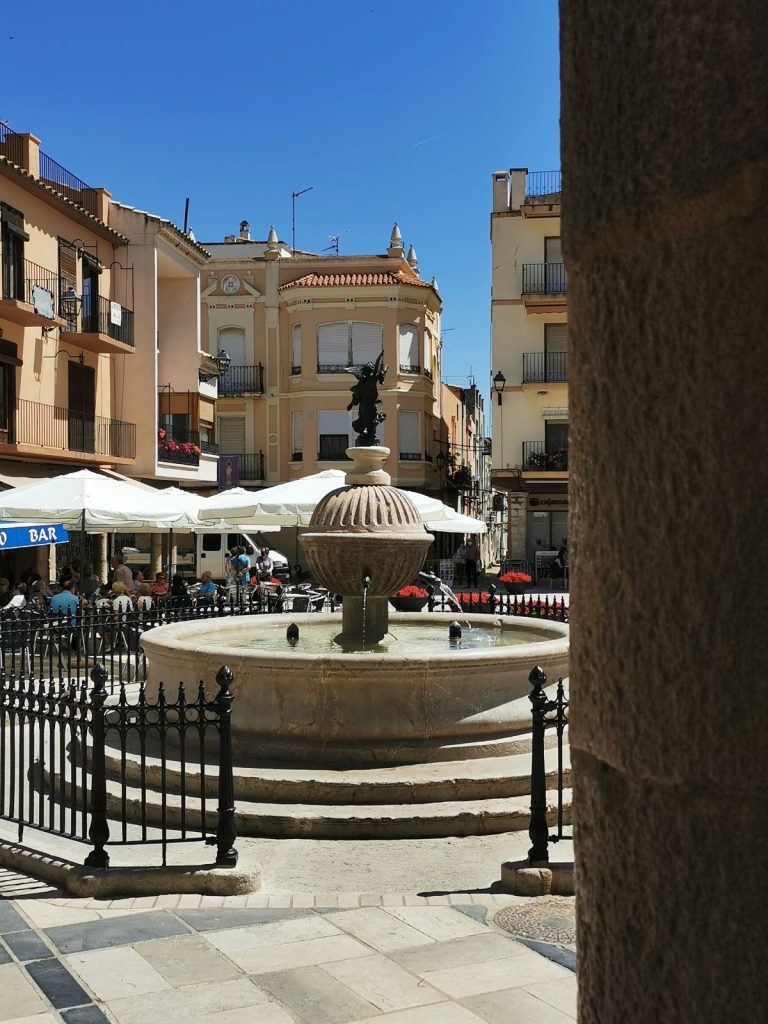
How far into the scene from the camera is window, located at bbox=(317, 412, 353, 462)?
4328 centimetres

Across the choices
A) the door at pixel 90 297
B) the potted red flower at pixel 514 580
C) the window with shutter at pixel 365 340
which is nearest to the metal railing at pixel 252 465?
the window with shutter at pixel 365 340

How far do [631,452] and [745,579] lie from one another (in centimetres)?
23

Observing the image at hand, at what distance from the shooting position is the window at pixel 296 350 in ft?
144

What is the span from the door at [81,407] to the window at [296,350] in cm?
1455

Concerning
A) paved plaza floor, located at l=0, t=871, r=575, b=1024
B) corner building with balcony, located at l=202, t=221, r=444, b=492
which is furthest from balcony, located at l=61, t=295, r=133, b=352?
paved plaza floor, located at l=0, t=871, r=575, b=1024

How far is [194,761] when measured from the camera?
7.95 metres

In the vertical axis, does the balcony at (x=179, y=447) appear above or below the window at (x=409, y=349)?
below

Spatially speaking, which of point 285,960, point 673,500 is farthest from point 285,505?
point 673,500

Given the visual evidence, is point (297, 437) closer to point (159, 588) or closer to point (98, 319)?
point (98, 319)

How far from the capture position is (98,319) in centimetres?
2917

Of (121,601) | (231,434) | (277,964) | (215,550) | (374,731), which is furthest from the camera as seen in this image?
(231,434)

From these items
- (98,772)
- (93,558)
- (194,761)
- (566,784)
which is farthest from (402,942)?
(93,558)

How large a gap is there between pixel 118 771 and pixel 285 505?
9.54 meters

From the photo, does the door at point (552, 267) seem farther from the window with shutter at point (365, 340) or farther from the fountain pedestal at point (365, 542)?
the fountain pedestal at point (365, 542)
